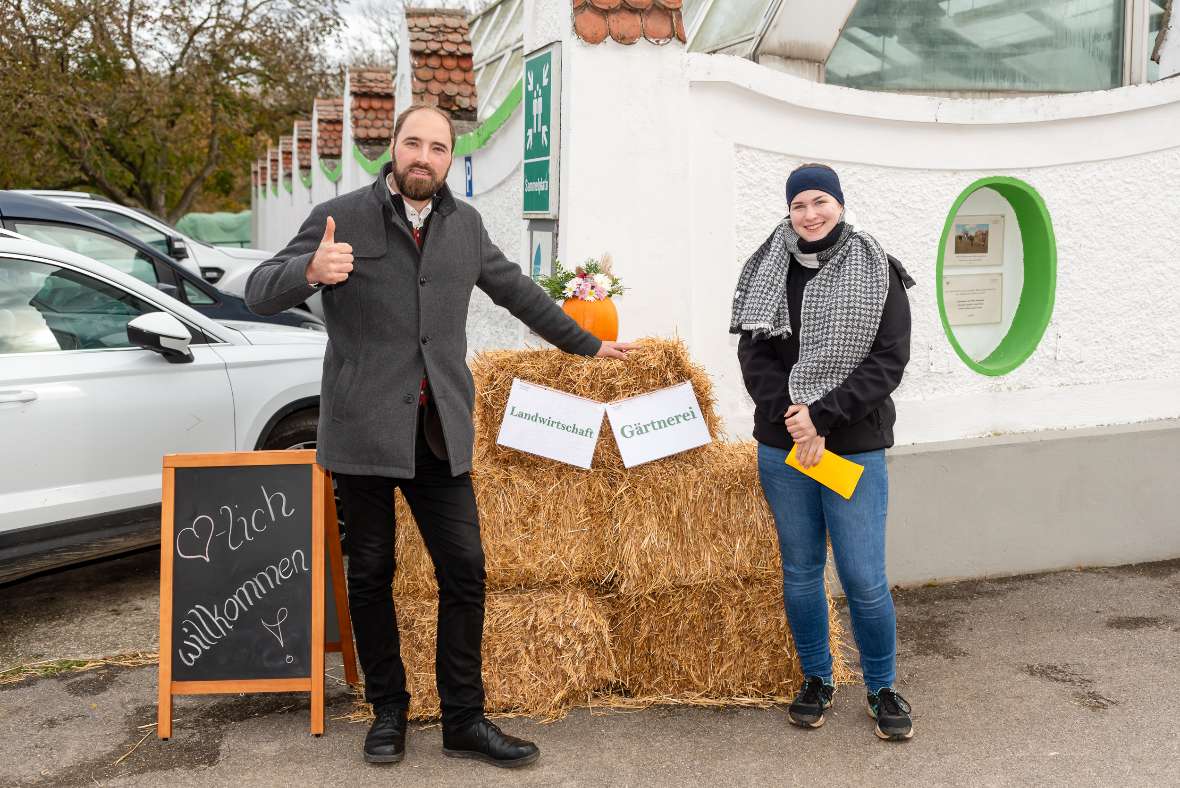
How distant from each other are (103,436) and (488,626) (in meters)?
2.13

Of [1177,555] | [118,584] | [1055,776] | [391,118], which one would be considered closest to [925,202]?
[1177,555]

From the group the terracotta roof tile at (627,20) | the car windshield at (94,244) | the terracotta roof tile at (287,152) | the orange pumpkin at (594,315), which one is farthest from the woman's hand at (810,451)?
the terracotta roof tile at (287,152)

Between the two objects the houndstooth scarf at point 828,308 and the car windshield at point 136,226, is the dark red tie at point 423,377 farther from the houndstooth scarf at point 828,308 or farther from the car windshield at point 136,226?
the car windshield at point 136,226

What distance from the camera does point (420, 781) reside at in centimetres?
385

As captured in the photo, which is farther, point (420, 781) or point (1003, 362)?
point (1003, 362)

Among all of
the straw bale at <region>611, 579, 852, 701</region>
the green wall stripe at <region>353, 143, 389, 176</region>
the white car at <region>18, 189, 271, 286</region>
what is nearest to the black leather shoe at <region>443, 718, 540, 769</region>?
the straw bale at <region>611, 579, 852, 701</region>

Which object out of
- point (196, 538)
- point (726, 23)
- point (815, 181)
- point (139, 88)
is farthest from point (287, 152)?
point (815, 181)

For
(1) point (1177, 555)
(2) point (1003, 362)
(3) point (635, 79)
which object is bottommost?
(1) point (1177, 555)

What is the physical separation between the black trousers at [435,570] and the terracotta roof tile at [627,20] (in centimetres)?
229

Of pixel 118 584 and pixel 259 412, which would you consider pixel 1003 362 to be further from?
pixel 118 584

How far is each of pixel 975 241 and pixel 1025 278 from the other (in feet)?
1.23

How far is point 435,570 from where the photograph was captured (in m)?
4.04

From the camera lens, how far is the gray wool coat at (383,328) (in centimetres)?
369

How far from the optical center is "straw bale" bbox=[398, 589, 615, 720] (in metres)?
4.32
